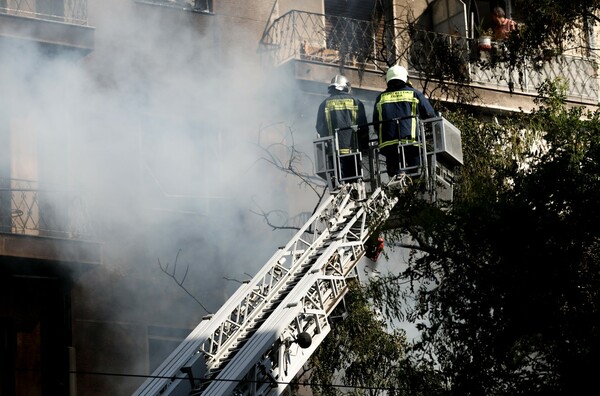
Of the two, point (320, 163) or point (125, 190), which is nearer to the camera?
point (320, 163)

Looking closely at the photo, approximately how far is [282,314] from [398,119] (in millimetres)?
2961

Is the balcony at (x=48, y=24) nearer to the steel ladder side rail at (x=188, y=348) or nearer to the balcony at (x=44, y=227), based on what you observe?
the balcony at (x=44, y=227)

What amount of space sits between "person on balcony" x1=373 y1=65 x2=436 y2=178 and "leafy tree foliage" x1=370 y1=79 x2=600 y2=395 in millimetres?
570

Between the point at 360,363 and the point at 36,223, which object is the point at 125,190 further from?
the point at 360,363

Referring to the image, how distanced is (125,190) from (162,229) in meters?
0.78


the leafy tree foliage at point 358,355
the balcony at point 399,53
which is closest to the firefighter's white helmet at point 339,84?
the leafy tree foliage at point 358,355

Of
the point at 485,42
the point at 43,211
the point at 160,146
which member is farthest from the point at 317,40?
the point at 43,211

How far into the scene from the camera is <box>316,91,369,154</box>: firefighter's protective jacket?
62.8 feet

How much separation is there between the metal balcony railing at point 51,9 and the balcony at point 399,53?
312 cm

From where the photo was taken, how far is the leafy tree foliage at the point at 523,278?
17.3m

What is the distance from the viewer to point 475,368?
17.9 meters

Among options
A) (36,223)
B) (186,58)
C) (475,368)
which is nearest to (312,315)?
(475,368)

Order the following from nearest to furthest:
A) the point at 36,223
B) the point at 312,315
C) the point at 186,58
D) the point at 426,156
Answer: the point at 312,315 → the point at 426,156 → the point at 36,223 → the point at 186,58

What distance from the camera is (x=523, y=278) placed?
58.5 feet
